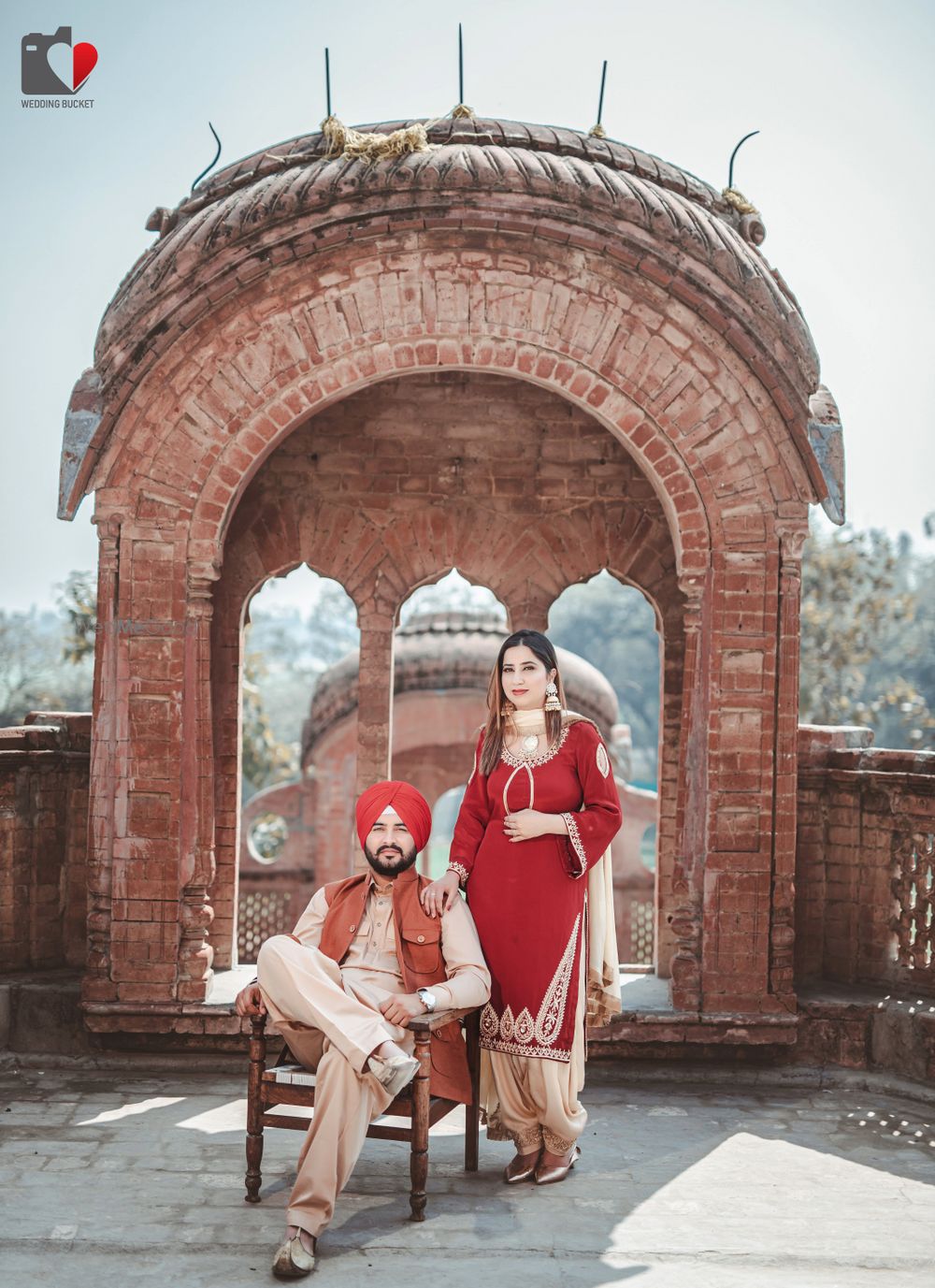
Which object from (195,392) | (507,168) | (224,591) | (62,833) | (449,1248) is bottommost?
(449,1248)

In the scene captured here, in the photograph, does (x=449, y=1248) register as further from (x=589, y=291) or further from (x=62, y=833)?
(x=589, y=291)

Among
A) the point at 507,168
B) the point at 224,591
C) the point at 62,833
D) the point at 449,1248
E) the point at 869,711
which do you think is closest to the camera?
the point at 449,1248

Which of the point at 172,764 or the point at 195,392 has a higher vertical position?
the point at 195,392

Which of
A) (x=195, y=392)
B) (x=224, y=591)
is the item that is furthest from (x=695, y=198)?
(x=224, y=591)

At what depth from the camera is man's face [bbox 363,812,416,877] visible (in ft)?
16.9

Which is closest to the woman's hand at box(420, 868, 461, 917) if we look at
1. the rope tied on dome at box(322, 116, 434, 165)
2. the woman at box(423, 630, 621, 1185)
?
the woman at box(423, 630, 621, 1185)

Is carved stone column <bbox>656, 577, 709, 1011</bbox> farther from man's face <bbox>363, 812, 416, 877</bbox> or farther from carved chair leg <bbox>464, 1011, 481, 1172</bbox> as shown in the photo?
man's face <bbox>363, 812, 416, 877</bbox>

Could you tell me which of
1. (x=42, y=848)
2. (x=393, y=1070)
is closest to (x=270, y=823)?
(x=42, y=848)

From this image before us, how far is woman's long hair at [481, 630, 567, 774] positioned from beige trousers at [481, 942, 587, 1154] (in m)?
0.91

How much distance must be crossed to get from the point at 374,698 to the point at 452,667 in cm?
510

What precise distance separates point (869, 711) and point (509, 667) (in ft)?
62.5

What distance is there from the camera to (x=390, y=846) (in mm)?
5180

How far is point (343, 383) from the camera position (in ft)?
22.6

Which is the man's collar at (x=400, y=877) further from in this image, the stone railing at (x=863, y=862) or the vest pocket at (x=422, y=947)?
the stone railing at (x=863, y=862)
